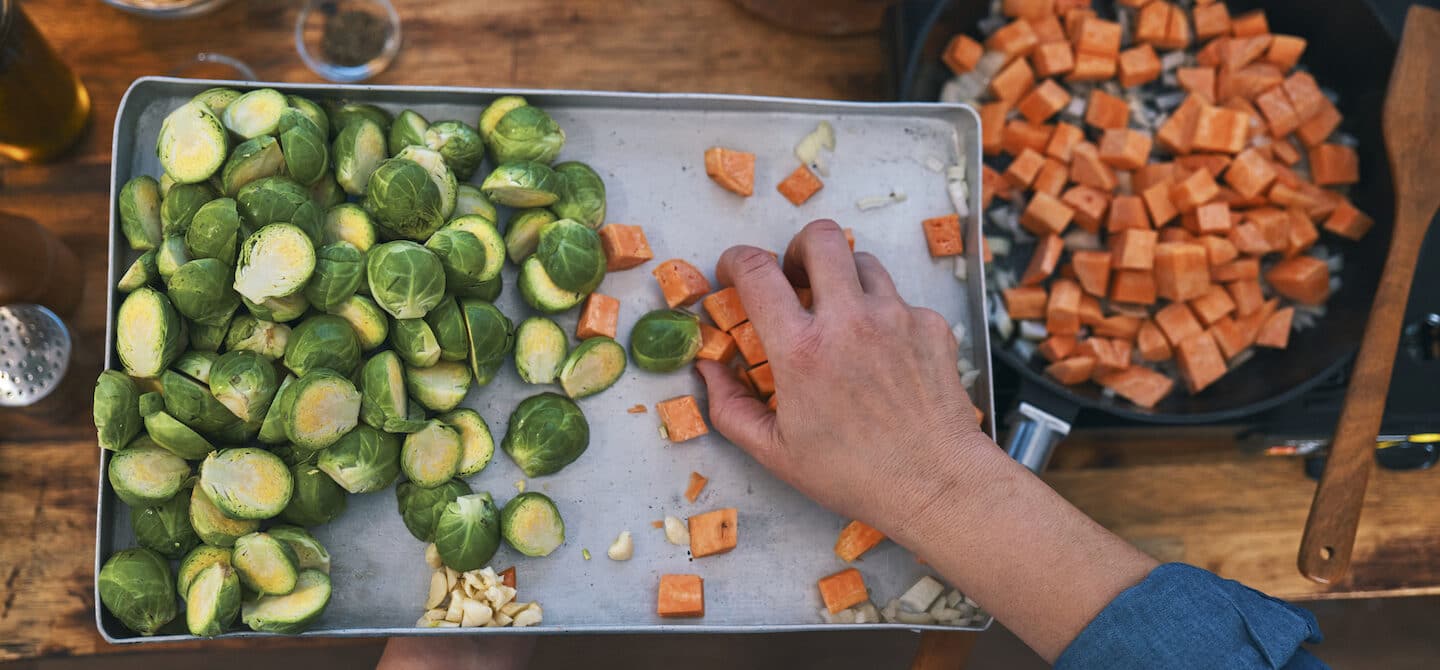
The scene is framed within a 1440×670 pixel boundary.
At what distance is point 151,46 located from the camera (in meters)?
1.60

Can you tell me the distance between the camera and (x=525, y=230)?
127cm

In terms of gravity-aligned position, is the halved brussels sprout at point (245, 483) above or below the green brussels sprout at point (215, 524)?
above

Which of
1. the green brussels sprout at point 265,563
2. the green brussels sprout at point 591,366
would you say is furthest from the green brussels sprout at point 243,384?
the green brussels sprout at point 591,366

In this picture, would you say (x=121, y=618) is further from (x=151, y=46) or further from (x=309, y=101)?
(x=151, y=46)

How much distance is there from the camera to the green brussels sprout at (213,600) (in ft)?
3.58

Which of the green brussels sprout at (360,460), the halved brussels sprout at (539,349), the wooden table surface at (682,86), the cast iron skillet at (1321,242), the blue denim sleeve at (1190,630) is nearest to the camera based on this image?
the blue denim sleeve at (1190,630)

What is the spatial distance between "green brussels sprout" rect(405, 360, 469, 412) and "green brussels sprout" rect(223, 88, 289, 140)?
37 centimetres

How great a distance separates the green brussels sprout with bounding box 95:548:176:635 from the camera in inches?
43.7

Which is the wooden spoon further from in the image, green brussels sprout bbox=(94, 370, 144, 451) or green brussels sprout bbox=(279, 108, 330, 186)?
green brussels sprout bbox=(94, 370, 144, 451)

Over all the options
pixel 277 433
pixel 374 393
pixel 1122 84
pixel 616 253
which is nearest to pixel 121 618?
pixel 277 433

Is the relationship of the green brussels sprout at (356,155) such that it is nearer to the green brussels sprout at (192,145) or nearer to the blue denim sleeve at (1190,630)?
the green brussels sprout at (192,145)

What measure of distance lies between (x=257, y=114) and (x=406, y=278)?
0.32 metres

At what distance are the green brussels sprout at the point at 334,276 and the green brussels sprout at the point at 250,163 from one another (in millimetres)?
133

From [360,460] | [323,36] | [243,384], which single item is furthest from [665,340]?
[323,36]
